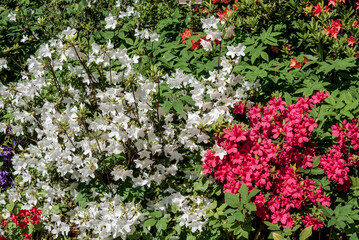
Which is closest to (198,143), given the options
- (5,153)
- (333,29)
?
(333,29)

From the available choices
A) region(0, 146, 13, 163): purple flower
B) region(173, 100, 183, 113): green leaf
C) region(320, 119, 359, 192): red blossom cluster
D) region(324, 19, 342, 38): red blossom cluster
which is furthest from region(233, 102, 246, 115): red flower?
region(0, 146, 13, 163): purple flower

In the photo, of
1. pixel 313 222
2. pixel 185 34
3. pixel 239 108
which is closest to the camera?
pixel 313 222

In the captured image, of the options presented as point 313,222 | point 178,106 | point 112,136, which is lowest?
point 313,222

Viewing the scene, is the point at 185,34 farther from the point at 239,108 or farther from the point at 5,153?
the point at 5,153

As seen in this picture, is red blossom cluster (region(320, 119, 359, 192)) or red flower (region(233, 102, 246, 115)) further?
red flower (region(233, 102, 246, 115))

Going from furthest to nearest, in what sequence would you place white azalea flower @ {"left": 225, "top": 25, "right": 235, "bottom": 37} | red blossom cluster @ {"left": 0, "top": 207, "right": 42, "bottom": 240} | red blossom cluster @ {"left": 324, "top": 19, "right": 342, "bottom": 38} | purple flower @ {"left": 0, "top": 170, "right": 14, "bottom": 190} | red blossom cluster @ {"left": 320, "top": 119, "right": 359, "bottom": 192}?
purple flower @ {"left": 0, "top": 170, "right": 14, "bottom": 190}, red blossom cluster @ {"left": 324, "top": 19, "right": 342, "bottom": 38}, red blossom cluster @ {"left": 0, "top": 207, "right": 42, "bottom": 240}, white azalea flower @ {"left": 225, "top": 25, "right": 235, "bottom": 37}, red blossom cluster @ {"left": 320, "top": 119, "right": 359, "bottom": 192}

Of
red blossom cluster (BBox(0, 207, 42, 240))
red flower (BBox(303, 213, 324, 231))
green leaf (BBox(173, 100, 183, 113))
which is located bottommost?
red blossom cluster (BBox(0, 207, 42, 240))

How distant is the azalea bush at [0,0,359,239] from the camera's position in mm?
2492

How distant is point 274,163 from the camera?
269 centimetres

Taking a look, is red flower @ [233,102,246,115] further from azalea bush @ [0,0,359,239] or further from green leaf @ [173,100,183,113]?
green leaf @ [173,100,183,113]

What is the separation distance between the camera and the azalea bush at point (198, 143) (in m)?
2.49

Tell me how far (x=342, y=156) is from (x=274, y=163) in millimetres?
518

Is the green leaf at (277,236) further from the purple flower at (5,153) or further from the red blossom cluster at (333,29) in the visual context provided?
the purple flower at (5,153)

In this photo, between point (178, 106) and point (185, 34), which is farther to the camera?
point (185, 34)
